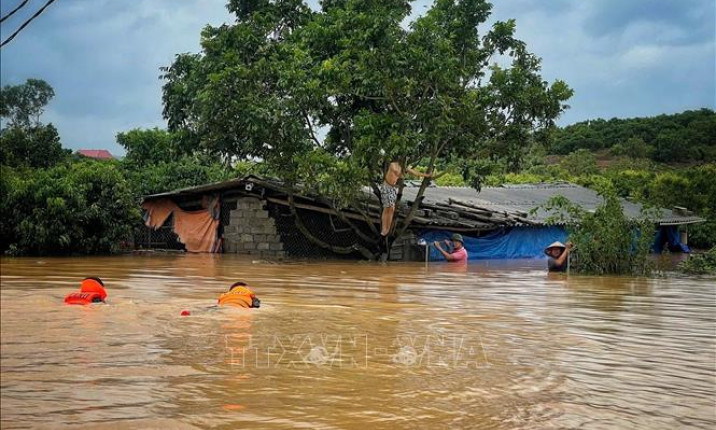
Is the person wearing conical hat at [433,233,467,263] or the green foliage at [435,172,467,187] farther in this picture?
the green foliage at [435,172,467,187]

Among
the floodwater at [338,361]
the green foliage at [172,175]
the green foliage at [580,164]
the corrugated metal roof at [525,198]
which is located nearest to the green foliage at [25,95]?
the floodwater at [338,361]

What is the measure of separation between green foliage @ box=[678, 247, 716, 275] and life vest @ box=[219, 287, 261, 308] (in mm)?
11812

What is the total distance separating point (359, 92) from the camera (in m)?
16.0

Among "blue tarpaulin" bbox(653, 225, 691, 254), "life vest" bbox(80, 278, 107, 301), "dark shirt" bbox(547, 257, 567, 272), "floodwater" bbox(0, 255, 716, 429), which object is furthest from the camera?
"blue tarpaulin" bbox(653, 225, 691, 254)

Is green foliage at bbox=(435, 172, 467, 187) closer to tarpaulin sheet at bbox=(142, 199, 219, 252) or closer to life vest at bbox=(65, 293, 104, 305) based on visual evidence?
tarpaulin sheet at bbox=(142, 199, 219, 252)

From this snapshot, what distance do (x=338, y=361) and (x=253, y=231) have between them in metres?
13.5

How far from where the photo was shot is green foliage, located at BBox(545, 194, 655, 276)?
14758mm

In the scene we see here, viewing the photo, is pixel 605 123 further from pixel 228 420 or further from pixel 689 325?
pixel 228 420

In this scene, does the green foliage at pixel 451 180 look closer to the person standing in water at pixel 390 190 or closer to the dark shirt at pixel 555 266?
the person standing in water at pixel 390 190

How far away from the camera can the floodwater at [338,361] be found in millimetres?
3744

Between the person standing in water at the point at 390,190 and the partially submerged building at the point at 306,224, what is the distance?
440 mm

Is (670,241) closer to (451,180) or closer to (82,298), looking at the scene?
(451,180)

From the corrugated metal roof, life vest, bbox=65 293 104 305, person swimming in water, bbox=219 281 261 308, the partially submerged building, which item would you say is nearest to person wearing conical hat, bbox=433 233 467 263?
the partially submerged building

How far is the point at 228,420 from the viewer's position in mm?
3963
